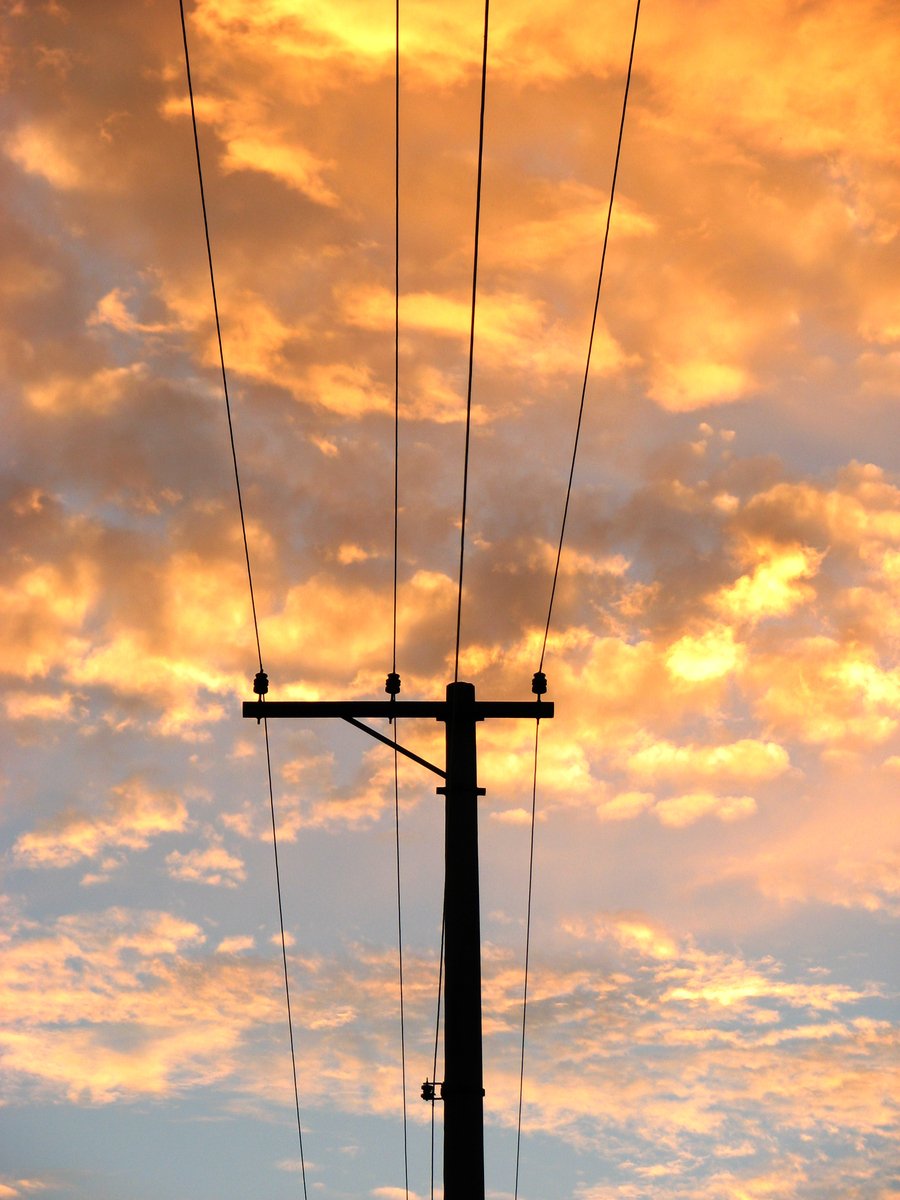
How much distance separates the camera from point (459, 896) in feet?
50.3

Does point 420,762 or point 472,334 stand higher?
point 472,334

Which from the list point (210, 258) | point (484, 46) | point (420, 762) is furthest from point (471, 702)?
point (484, 46)

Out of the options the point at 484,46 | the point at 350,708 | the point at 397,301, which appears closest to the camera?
the point at 484,46

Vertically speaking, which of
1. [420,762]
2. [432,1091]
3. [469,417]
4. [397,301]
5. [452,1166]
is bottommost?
[452,1166]

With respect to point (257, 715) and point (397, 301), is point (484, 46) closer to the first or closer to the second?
point (397, 301)

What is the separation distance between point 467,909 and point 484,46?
8264mm

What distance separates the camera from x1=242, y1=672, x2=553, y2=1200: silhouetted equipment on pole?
14.5m

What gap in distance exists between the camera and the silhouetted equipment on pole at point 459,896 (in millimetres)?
14484

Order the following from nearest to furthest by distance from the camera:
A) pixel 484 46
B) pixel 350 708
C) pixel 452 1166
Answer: pixel 484 46 < pixel 452 1166 < pixel 350 708

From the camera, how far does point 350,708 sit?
55.7ft

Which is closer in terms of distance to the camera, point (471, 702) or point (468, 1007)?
point (468, 1007)

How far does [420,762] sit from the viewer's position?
1633cm

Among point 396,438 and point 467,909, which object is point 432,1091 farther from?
point 396,438

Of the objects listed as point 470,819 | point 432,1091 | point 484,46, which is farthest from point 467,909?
point 484,46
